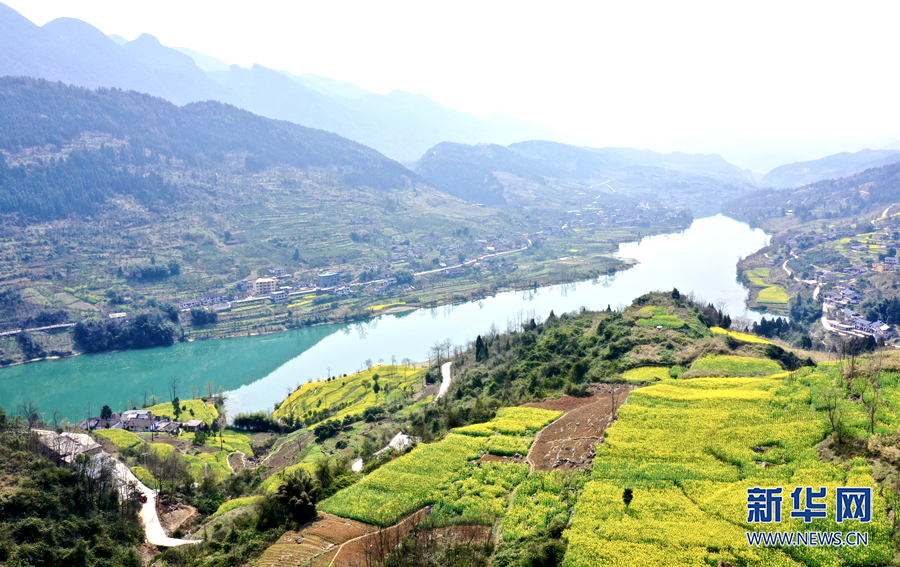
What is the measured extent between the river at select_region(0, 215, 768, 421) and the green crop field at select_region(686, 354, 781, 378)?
33017 mm

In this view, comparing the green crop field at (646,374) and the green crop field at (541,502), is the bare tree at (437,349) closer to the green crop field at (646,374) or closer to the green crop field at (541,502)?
the green crop field at (646,374)

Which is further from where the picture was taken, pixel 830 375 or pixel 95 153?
pixel 95 153

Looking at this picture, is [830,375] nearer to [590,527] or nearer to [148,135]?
[590,527]

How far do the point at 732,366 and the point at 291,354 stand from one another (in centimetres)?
4588

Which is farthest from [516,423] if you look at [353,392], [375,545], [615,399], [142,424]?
[142,424]

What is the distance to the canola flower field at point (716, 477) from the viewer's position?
34.9 ft

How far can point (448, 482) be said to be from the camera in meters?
16.1

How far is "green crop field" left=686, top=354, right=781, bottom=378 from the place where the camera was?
21.6m

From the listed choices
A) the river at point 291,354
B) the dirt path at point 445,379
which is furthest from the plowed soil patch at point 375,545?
the river at point 291,354

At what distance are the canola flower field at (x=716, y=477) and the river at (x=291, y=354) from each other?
1429 inches

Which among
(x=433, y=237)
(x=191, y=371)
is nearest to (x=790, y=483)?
(x=191, y=371)

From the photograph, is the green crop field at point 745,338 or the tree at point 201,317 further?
the tree at point 201,317

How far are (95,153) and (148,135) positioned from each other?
16.3m

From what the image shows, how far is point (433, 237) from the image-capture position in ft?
363
